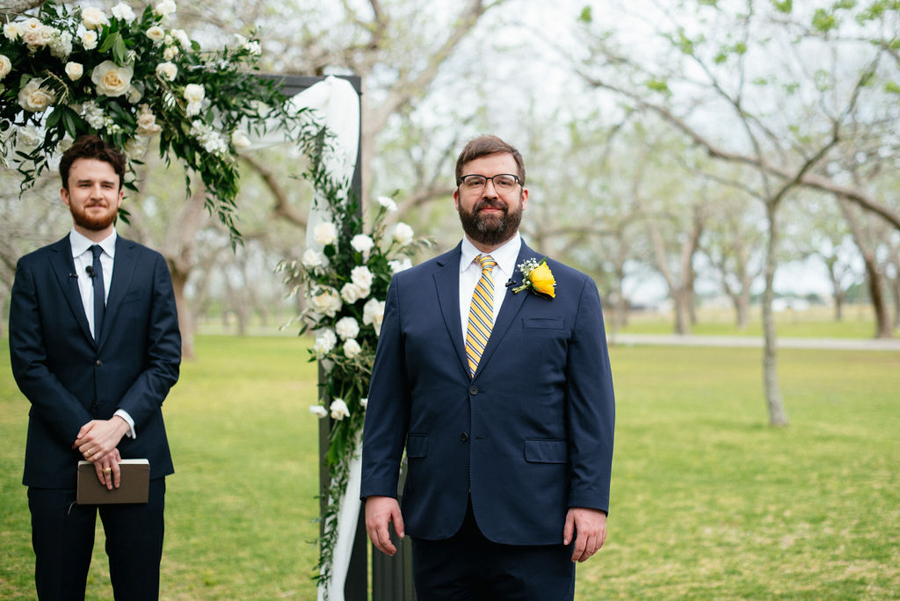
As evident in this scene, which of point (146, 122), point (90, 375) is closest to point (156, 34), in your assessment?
point (146, 122)

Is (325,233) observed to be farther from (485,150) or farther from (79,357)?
(485,150)

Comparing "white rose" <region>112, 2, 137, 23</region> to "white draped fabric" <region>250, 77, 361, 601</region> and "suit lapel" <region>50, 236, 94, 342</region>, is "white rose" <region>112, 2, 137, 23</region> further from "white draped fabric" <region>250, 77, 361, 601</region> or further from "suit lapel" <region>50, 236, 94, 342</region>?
"suit lapel" <region>50, 236, 94, 342</region>

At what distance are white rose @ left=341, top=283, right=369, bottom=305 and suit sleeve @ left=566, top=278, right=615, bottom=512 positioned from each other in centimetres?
168

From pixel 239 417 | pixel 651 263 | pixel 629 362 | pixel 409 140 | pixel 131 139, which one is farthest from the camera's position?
pixel 651 263

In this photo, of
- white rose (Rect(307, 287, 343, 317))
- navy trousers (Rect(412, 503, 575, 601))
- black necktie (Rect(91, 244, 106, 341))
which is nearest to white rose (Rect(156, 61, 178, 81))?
black necktie (Rect(91, 244, 106, 341))

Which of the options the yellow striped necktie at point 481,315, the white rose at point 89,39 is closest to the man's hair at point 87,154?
the white rose at point 89,39

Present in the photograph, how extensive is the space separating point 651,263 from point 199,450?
5395 centimetres

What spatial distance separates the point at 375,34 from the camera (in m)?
13.7

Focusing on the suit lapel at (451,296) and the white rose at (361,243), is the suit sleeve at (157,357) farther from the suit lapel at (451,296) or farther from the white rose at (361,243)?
the suit lapel at (451,296)

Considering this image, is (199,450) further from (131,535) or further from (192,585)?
(131,535)

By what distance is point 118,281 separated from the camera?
3.14 m

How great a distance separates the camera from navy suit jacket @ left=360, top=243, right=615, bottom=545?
2480 mm

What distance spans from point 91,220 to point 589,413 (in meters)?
2.13

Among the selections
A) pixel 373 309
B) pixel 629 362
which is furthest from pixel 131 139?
pixel 629 362
